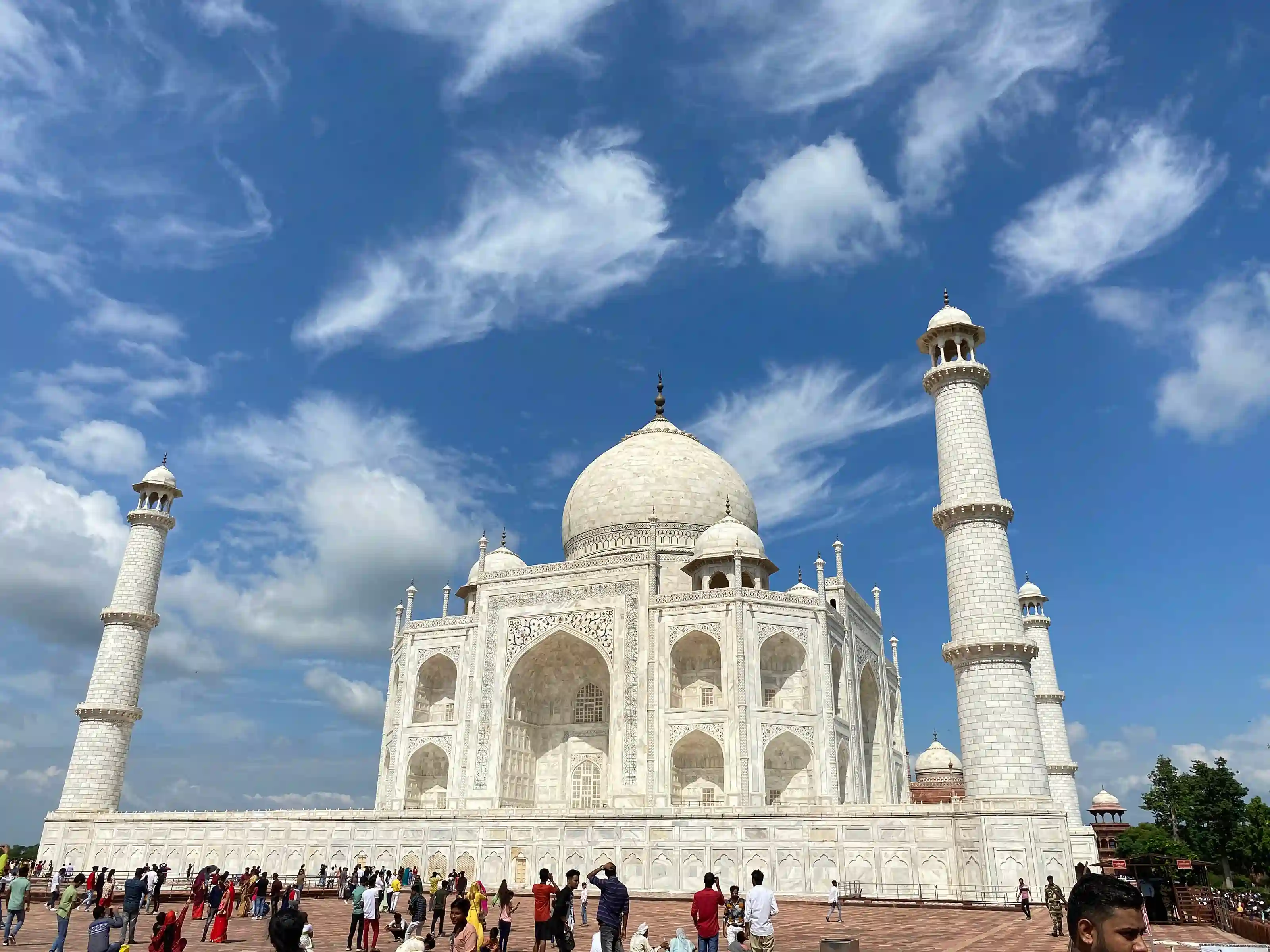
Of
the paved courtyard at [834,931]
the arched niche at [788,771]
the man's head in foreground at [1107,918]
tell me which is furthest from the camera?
the arched niche at [788,771]

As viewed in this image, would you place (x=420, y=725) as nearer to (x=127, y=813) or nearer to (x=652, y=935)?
(x=127, y=813)

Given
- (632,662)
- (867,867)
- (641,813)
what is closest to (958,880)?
(867,867)

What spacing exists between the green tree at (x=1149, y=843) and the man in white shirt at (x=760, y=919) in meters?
37.1

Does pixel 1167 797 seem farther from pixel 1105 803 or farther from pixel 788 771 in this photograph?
pixel 788 771

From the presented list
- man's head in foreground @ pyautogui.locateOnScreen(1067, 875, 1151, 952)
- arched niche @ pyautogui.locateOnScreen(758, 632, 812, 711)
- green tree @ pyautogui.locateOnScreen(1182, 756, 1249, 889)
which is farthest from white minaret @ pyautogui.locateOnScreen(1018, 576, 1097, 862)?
man's head in foreground @ pyautogui.locateOnScreen(1067, 875, 1151, 952)

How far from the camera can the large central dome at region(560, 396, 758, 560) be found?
118 feet

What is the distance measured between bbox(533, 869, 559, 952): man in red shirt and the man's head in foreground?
8.18 m

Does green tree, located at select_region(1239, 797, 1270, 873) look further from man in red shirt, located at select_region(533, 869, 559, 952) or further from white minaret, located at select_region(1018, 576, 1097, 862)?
man in red shirt, located at select_region(533, 869, 559, 952)

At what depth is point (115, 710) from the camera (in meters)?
30.6

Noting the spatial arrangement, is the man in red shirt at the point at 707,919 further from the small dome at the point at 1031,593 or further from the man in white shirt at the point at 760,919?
the small dome at the point at 1031,593

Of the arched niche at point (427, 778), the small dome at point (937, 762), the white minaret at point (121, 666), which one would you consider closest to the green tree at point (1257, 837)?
the small dome at point (937, 762)

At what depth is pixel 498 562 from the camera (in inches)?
1471

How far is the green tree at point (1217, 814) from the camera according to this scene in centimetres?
4006

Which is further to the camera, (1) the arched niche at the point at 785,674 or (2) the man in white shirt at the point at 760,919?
(1) the arched niche at the point at 785,674
